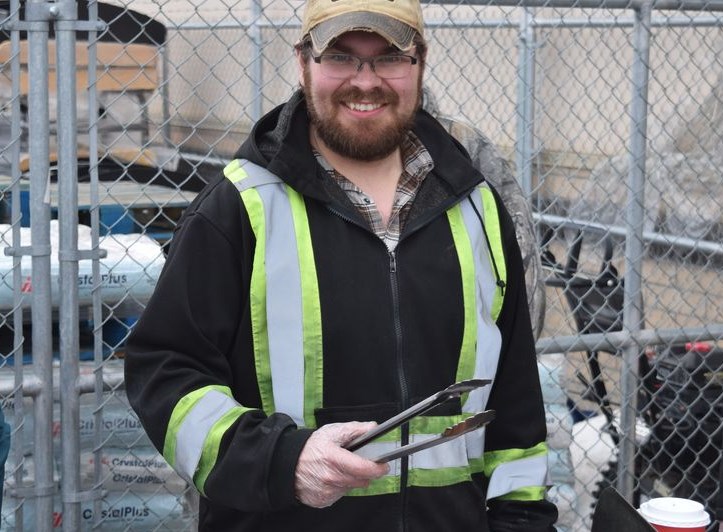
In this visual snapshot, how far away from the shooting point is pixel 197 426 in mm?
2076

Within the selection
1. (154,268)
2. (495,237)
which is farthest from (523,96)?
(495,237)

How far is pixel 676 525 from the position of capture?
317cm

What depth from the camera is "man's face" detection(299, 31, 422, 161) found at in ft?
7.52

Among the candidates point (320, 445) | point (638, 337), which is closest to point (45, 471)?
point (320, 445)

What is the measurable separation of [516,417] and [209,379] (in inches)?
29.0

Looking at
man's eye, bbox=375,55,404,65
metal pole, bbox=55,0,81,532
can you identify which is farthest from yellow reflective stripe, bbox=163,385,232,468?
metal pole, bbox=55,0,81,532

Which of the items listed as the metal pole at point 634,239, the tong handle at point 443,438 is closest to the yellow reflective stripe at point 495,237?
the tong handle at point 443,438

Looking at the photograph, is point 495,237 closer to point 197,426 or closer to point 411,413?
point 411,413

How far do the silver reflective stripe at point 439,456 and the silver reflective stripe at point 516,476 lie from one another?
126mm

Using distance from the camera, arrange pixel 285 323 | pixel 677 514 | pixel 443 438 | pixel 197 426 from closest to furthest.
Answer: pixel 443 438 < pixel 197 426 < pixel 285 323 < pixel 677 514

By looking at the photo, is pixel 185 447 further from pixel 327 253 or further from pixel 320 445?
pixel 327 253

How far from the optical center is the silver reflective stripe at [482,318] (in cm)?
237

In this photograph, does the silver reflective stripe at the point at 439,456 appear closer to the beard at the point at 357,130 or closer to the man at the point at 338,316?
the man at the point at 338,316

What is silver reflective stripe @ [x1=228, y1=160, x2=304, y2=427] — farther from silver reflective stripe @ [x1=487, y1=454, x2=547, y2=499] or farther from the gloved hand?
silver reflective stripe @ [x1=487, y1=454, x2=547, y2=499]
